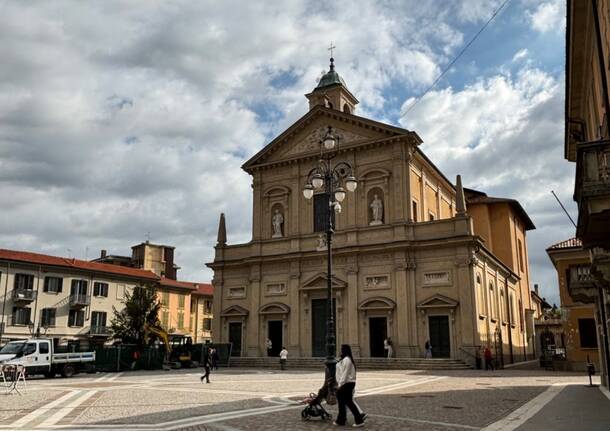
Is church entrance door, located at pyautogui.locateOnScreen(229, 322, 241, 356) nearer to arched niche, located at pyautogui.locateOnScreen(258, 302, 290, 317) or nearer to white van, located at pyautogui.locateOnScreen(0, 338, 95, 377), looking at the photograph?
arched niche, located at pyautogui.locateOnScreen(258, 302, 290, 317)

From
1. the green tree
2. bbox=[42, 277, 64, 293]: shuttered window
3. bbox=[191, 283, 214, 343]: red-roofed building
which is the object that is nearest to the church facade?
the green tree

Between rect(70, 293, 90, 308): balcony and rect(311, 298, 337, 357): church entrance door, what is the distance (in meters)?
23.8

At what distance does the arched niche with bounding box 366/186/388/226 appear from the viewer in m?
37.9

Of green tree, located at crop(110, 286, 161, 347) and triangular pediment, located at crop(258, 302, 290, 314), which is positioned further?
green tree, located at crop(110, 286, 161, 347)

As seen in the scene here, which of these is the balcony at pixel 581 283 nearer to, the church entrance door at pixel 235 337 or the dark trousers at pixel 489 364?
the dark trousers at pixel 489 364

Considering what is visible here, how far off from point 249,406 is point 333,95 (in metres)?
35.3

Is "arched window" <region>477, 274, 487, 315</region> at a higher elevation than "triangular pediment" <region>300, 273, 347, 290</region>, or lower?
lower

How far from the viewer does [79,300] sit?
1991 inches

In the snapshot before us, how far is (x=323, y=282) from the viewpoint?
38000mm

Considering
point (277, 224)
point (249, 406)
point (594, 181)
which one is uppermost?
point (277, 224)

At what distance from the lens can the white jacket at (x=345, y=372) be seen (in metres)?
11.1

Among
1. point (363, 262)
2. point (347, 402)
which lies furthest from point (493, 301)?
point (347, 402)

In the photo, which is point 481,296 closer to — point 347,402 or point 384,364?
point 384,364

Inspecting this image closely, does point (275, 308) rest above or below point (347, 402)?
above
